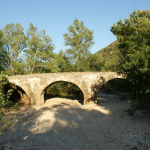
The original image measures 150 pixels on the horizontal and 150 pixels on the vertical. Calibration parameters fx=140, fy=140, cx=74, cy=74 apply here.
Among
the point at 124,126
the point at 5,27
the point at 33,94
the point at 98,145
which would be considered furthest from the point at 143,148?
the point at 5,27

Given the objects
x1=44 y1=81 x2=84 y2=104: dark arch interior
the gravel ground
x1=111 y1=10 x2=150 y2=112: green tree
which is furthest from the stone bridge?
x1=44 y1=81 x2=84 y2=104: dark arch interior

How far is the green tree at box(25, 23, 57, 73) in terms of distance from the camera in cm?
2016

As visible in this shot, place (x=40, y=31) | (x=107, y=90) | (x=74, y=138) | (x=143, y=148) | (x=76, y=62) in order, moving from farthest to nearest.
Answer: (x=107, y=90), (x=76, y=62), (x=40, y=31), (x=74, y=138), (x=143, y=148)

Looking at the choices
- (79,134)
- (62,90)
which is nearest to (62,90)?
(62,90)

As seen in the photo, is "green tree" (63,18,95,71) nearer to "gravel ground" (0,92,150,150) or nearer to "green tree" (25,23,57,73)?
"green tree" (25,23,57,73)

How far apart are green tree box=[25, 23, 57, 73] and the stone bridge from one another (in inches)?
247

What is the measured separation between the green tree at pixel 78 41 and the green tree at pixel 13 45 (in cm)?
731

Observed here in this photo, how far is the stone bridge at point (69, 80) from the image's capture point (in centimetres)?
1358

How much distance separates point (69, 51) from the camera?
22.9 meters

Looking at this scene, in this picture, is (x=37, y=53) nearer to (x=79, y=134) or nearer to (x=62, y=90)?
(x=62, y=90)

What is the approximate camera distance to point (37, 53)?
20.2 meters

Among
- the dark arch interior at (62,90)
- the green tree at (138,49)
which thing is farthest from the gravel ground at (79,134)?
the dark arch interior at (62,90)

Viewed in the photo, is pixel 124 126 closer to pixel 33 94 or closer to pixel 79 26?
pixel 33 94

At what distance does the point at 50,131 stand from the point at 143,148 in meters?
4.71
